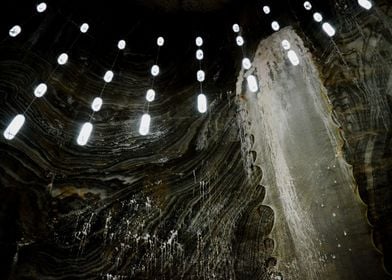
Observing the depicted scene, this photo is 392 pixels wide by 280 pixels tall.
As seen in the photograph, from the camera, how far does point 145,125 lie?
674cm

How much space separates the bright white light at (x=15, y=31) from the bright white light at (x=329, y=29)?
681 centimetres

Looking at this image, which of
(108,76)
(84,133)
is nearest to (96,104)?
(84,133)

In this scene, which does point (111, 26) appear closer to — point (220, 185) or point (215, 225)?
point (220, 185)

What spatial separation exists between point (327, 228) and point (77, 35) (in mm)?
6975

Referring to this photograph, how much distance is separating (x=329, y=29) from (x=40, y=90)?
20.6 feet

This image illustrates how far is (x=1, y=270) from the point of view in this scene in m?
4.68

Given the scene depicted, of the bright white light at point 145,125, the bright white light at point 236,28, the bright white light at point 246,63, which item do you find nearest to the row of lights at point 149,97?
the bright white light at point 145,125

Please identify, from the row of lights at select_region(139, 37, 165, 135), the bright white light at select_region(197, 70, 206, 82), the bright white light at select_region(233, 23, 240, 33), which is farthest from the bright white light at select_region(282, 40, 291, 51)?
the row of lights at select_region(139, 37, 165, 135)

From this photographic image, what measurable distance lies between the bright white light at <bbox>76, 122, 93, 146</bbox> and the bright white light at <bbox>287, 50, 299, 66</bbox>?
4472mm

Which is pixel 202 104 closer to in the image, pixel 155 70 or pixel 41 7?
pixel 155 70

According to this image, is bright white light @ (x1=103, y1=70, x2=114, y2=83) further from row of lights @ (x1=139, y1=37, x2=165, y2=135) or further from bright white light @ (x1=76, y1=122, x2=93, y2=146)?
bright white light @ (x1=76, y1=122, x2=93, y2=146)

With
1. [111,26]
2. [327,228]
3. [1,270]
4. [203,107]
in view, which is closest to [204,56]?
[203,107]

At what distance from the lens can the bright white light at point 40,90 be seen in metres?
6.19

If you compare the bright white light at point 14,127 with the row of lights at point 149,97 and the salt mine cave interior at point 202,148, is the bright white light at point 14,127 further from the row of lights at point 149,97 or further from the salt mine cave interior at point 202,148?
the row of lights at point 149,97
